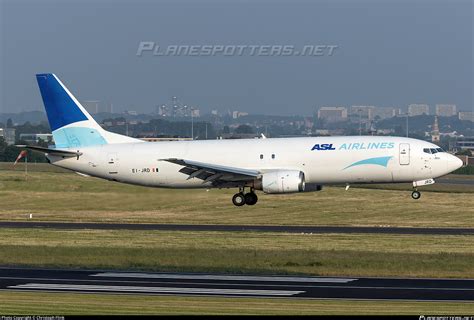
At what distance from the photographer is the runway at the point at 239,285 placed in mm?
30697

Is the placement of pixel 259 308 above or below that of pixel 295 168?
below

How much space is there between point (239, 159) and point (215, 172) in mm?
1761

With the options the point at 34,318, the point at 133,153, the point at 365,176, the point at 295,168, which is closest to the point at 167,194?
the point at 133,153

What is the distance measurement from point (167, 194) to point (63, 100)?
8.66 meters

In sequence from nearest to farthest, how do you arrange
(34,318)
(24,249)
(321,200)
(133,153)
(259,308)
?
(34,318)
(259,308)
(24,249)
(133,153)
(321,200)

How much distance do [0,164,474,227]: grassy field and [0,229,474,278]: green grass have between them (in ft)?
25.4

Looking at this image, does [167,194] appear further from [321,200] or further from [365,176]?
[321,200]

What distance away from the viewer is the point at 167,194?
5881cm

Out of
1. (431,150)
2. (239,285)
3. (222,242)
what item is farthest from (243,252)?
(431,150)

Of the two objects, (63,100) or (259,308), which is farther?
(63,100)

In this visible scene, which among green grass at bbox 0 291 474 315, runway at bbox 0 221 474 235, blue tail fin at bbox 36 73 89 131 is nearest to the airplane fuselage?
blue tail fin at bbox 36 73 89 131

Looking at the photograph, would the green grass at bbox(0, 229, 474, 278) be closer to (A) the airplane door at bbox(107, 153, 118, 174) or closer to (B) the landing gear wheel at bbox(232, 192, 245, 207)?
(B) the landing gear wheel at bbox(232, 192, 245, 207)

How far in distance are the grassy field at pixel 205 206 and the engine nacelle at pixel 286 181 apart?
4427 millimetres

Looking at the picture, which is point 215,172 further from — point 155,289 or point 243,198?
point 155,289
